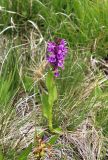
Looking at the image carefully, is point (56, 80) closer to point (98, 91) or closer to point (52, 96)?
point (98, 91)

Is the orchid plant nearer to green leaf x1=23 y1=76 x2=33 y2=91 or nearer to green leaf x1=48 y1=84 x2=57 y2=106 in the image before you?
green leaf x1=48 y1=84 x2=57 y2=106

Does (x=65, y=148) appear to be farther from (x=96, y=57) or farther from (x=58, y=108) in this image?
(x=96, y=57)

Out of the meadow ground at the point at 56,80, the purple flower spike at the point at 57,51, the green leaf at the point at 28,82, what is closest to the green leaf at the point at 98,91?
the meadow ground at the point at 56,80

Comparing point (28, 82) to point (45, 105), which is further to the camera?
point (28, 82)

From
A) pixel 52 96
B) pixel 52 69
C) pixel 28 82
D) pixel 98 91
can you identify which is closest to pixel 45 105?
pixel 52 96

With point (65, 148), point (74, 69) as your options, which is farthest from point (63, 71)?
point (65, 148)

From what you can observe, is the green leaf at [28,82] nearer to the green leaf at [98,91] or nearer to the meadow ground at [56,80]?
the meadow ground at [56,80]

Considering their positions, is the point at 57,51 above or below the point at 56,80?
above

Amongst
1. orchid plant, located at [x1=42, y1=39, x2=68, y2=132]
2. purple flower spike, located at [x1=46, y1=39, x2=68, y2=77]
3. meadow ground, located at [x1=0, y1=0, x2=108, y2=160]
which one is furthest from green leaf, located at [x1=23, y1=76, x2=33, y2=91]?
purple flower spike, located at [x1=46, y1=39, x2=68, y2=77]
